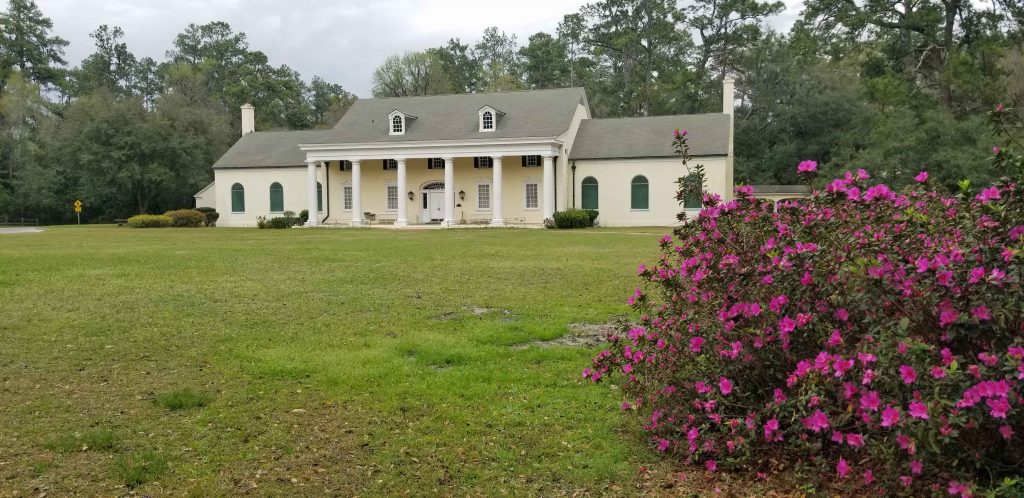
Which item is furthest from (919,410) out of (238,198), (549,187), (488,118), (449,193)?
(238,198)

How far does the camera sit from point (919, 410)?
9.26 ft

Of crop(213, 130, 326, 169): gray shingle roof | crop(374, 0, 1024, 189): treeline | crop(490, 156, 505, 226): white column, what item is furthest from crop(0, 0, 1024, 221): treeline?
crop(490, 156, 505, 226): white column

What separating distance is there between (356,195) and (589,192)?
12166 millimetres

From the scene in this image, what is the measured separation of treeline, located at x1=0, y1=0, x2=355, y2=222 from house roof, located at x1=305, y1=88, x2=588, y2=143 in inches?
533

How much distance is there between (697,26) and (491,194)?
26.4 meters

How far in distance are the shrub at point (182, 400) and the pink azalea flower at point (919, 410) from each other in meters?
4.74

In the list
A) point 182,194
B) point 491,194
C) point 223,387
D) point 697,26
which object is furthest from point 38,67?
point 223,387

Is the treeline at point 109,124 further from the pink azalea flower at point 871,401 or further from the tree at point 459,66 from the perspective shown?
the pink azalea flower at point 871,401

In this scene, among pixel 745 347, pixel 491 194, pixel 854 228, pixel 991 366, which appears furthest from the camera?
pixel 491 194

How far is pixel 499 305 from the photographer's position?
32.9 ft

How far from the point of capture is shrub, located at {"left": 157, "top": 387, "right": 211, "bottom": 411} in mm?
5445

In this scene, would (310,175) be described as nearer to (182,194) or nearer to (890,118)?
(182,194)

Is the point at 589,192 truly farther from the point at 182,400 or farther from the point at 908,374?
the point at 908,374

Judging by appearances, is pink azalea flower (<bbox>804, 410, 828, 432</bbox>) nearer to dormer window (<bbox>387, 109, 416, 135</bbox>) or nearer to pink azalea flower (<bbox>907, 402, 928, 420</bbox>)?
pink azalea flower (<bbox>907, 402, 928, 420</bbox>)
